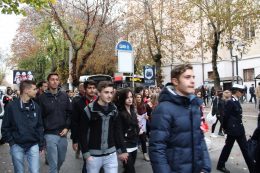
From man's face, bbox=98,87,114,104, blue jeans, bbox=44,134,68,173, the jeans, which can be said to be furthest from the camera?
blue jeans, bbox=44,134,68,173

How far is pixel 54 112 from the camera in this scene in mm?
6066

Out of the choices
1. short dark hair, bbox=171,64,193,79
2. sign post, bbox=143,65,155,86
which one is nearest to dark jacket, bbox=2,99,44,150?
short dark hair, bbox=171,64,193,79

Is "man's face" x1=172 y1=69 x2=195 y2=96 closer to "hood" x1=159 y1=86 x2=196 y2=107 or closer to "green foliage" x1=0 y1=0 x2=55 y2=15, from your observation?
"hood" x1=159 y1=86 x2=196 y2=107

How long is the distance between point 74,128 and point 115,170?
926 millimetres

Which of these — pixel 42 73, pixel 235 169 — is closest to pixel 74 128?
pixel 235 169

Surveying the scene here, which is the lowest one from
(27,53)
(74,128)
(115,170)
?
(115,170)

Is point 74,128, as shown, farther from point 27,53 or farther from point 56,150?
point 27,53

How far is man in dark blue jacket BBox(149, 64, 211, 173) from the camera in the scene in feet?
11.3

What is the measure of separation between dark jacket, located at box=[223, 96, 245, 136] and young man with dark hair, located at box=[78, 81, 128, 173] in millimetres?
2953

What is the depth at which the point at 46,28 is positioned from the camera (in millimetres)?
32438

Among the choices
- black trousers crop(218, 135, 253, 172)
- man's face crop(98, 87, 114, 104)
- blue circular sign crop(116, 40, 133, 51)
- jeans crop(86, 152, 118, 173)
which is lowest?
black trousers crop(218, 135, 253, 172)

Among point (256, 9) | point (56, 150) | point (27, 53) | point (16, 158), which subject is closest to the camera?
point (16, 158)

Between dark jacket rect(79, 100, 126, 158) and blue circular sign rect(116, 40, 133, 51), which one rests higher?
blue circular sign rect(116, 40, 133, 51)

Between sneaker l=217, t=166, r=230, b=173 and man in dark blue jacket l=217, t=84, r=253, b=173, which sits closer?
man in dark blue jacket l=217, t=84, r=253, b=173
